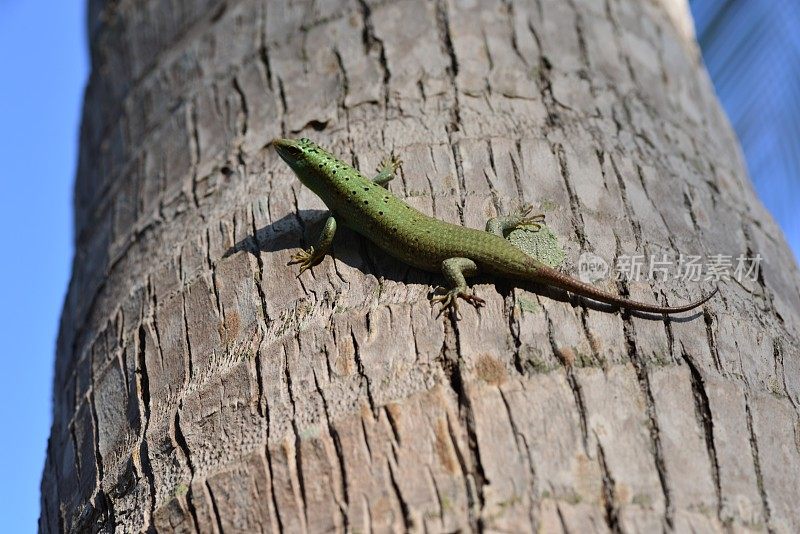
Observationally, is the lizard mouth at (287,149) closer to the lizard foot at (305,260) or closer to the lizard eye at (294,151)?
the lizard eye at (294,151)

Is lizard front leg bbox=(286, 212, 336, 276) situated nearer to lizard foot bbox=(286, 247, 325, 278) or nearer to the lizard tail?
lizard foot bbox=(286, 247, 325, 278)

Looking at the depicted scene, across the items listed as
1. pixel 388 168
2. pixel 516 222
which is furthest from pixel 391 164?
pixel 516 222

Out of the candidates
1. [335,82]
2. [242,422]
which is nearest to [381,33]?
[335,82]

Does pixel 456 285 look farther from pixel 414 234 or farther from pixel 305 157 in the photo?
pixel 305 157

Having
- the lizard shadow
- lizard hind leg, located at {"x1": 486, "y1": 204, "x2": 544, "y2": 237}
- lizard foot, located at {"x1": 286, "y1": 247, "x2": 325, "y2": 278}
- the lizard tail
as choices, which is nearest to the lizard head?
the lizard shadow

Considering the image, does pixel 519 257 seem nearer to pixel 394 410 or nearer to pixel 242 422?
pixel 394 410

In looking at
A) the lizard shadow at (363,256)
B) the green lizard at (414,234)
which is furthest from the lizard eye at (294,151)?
the lizard shadow at (363,256)
